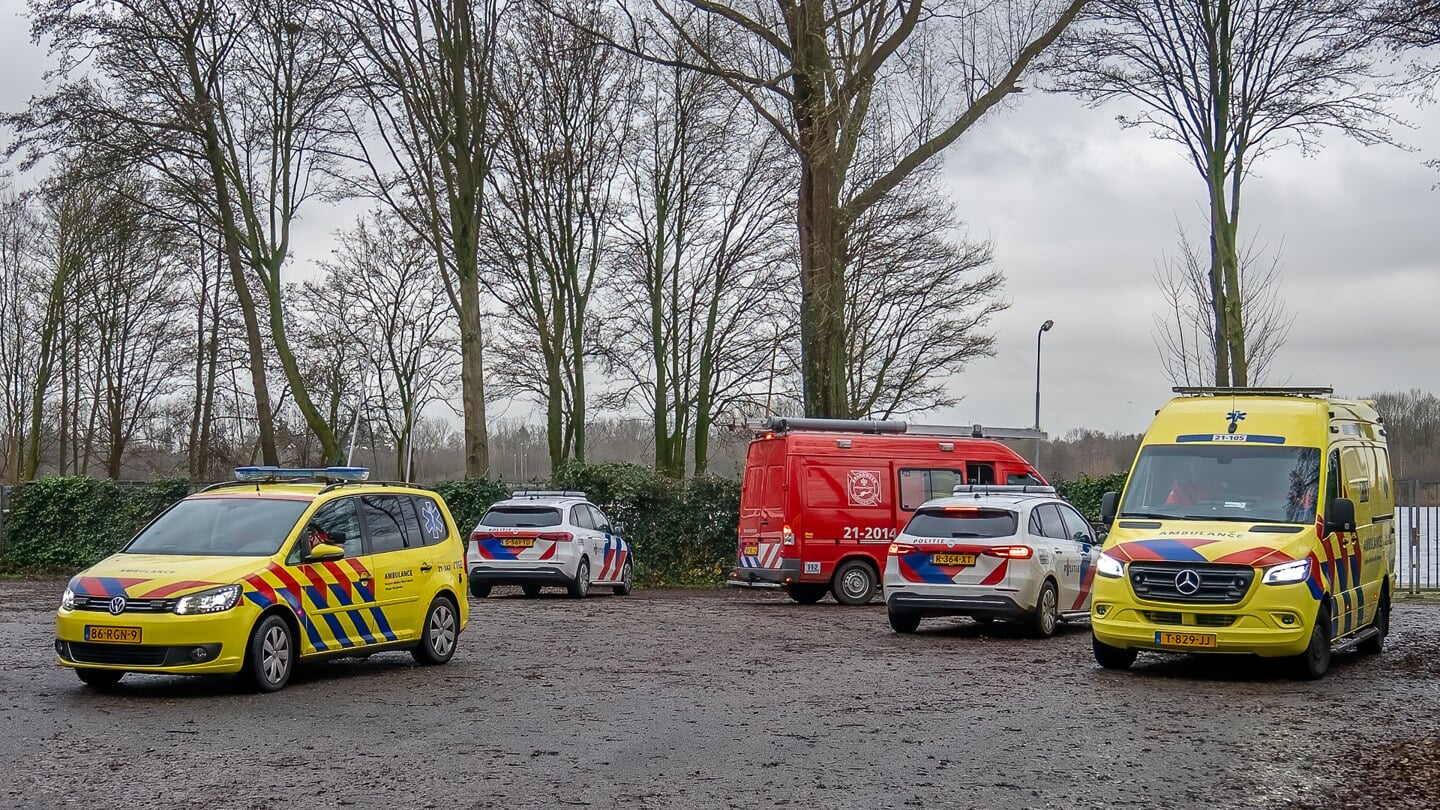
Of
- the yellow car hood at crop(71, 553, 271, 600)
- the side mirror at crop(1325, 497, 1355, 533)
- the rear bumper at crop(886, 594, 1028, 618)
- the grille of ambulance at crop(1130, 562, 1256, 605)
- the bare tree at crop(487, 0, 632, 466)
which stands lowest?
the rear bumper at crop(886, 594, 1028, 618)

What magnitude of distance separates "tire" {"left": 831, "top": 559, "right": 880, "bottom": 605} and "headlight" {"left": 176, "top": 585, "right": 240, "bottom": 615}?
12.9 m

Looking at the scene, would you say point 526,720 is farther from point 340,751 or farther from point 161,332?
point 161,332

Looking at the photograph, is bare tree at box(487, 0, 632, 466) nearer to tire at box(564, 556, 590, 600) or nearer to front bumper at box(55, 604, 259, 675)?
tire at box(564, 556, 590, 600)

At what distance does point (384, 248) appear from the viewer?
45906 millimetres

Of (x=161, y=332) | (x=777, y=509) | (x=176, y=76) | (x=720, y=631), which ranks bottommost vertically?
(x=720, y=631)

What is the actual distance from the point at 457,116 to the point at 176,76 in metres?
6.30

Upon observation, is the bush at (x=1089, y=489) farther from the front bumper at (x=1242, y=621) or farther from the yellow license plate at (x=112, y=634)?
the yellow license plate at (x=112, y=634)

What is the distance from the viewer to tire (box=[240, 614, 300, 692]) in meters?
11.9

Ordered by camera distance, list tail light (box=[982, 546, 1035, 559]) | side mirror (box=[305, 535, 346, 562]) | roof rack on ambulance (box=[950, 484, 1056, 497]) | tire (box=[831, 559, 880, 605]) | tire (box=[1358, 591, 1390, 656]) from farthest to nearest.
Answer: tire (box=[831, 559, 880, 605]), roof rack on ambulance (box=[950, 484, 1056, 497]), tail light (box=[982, 546, 1035, 559]), tire (box=[1358, 591, 1390, 656]), side mirror (box=[305, 535, 346, 562])

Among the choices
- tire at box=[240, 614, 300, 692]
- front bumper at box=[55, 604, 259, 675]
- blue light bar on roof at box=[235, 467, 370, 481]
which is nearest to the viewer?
front bumper at box=[55, 604, 259, 675]

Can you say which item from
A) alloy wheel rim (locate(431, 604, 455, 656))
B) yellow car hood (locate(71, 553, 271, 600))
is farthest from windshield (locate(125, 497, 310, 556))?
alloy wheel rim (locate(431, 604, 455, 656))

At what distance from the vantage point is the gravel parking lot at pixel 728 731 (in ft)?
26.5

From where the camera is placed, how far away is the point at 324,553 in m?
12.7

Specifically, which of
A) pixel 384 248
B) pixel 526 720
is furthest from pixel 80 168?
pixel 526 720
